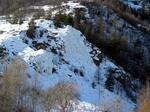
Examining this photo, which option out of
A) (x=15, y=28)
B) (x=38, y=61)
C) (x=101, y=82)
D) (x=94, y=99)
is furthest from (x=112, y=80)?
(x=15, y=28)

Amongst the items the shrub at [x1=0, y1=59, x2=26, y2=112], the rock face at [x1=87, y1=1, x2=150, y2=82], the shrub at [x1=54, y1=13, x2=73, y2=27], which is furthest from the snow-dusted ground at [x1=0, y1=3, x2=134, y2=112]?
the rock face at [x1=87, y1=1, x2=150, y2=82]

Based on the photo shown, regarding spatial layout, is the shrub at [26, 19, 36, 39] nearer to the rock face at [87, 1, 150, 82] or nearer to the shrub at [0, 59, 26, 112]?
the rock face at [87, 1, 150, 82]

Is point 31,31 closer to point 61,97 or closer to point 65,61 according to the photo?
point 65,61

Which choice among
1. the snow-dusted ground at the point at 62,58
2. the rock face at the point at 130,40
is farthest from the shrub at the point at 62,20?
the rock face at the point at 130,40

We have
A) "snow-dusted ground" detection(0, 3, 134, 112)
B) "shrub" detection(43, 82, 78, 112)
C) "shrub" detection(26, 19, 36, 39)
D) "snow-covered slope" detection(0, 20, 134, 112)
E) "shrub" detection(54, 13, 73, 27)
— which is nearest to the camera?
"shrub" detection(43, 82, 78, 112)

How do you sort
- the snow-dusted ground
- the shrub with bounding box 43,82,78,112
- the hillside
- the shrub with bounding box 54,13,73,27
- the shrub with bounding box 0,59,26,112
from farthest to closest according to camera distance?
the shrub with bounding box 54,13,73,27
the snow-dusted ground
the hillside
the shrub with bounding box 0,59,26,112
the shrub with bounding box 43,82,78,112

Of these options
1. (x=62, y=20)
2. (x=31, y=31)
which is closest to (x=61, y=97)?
(x=31, y=31)
